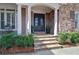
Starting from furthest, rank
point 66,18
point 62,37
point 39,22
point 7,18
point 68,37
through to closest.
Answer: point 39,22, point 66,18, point 7,18, point 68,37, point 62,37

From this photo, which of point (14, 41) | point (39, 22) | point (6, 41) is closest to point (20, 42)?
point (14, 41)

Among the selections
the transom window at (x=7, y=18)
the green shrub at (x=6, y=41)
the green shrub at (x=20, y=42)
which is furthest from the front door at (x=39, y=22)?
the green shrub at (x=6, y=41)

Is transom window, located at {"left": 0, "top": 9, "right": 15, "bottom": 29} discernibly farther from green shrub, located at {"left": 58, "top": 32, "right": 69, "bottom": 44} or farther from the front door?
green shrub, located at {"left": 58, "top": 32, "right": 69, "bottom": 44}

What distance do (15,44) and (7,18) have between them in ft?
18.4

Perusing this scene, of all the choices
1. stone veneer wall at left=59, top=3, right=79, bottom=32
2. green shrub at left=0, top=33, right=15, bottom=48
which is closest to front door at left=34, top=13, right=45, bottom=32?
stone veneer wall at left=59, top=3, right=79, bottom=32

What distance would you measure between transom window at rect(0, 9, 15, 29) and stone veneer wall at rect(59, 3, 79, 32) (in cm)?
407

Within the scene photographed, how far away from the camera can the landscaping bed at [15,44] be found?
13004mm

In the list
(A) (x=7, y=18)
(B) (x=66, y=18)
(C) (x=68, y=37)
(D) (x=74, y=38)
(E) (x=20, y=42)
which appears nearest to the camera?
(E) (x=20, y=42)

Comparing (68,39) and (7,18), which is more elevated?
(7,18)

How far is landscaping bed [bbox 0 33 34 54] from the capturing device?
1300cm

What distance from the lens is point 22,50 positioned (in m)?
13.3

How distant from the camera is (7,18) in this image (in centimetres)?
1861

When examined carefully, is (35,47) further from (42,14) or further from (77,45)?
(42,14)

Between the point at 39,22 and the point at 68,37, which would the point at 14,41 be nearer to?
the point at 68,37
